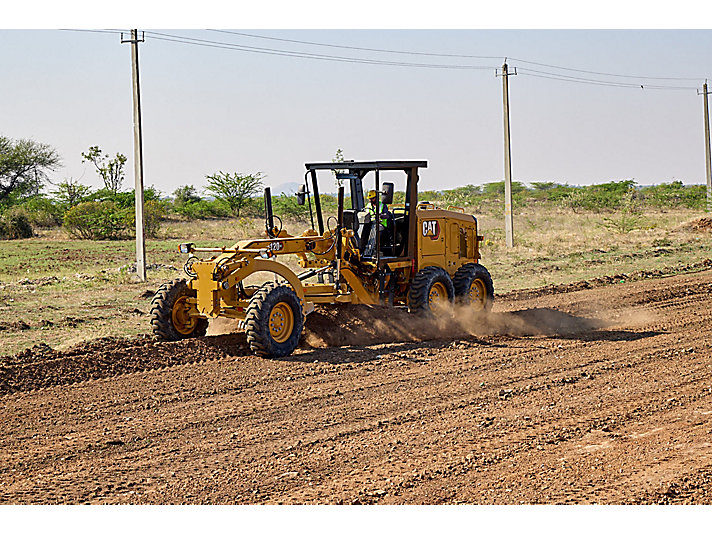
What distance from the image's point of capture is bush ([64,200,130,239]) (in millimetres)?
38750

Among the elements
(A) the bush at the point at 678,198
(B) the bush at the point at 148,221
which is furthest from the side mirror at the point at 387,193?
(A) the bush at the point at 678,198

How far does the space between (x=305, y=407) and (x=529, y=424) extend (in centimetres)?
213

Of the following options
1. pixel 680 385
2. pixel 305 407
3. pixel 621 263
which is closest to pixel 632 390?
pixel 680 385

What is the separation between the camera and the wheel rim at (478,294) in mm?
13680

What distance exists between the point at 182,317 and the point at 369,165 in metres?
3.34

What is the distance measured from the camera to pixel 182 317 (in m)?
11.3

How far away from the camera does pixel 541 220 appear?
49.5 meters

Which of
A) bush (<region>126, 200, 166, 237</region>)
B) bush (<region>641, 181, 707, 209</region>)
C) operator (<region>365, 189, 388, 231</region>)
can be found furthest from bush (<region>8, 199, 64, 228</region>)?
bush (<region>641, 181, 707, 209</region>)

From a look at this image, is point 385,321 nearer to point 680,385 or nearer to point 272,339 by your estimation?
point 272,339

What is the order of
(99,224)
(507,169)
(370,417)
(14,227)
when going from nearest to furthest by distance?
(370,417)
(507,169)
(99,224)
(14,227)

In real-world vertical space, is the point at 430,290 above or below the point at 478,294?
above

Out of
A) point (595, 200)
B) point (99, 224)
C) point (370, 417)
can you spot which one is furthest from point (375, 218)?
point (595, 200)

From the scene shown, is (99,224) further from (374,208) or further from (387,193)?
(387,193)

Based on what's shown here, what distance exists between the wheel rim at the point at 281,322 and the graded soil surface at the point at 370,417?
425 millimetres
